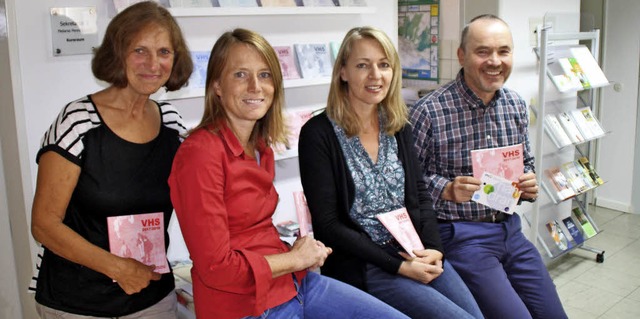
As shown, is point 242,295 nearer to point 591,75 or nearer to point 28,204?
point 28,204

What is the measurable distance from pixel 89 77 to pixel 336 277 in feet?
4.68

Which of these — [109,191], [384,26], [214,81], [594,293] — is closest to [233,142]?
[214,81]

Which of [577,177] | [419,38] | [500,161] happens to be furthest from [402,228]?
[577,177]

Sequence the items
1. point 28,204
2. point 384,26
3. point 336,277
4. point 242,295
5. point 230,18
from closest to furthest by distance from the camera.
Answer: point 242,295 → point 336,277 → point 28,204 → point 230,18 → point 384,26

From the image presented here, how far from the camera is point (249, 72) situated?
178cm

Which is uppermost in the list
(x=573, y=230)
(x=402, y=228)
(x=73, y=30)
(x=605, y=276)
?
(x=73, y=30)

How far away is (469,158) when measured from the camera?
2.58m

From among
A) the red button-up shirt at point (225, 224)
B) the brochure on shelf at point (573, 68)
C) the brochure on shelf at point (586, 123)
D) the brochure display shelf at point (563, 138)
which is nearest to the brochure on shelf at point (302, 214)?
the red button-up shirt at point (225, 224)

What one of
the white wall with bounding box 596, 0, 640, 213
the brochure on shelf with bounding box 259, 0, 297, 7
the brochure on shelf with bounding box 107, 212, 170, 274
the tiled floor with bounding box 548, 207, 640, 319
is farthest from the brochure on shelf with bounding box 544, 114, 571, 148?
the brochure on shelf with bounding box 107, 212, 170, 274

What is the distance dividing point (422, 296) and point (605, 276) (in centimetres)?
283

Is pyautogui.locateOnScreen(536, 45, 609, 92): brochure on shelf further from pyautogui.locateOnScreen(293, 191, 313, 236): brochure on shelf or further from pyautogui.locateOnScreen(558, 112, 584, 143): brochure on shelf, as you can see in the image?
pyautogui.locateOnScreen(293, 191, 313, 236): brochure on shelf

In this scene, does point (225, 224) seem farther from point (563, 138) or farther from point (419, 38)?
point (419, 38)

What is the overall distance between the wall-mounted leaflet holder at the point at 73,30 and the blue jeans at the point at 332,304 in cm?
146

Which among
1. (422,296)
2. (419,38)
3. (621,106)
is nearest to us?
(422,296)
